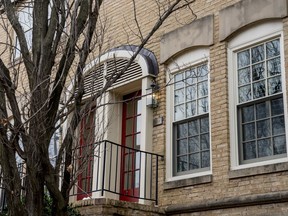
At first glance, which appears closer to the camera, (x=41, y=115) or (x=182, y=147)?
(x=41, y=115)

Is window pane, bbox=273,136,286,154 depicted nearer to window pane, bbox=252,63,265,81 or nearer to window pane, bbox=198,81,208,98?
window pane, bbox=252,63,265,81

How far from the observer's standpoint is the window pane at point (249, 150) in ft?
28.3

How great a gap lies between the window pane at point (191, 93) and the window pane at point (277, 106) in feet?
5.35

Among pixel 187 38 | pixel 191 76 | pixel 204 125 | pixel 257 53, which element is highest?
pixel 187 38

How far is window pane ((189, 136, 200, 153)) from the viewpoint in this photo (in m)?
9.49

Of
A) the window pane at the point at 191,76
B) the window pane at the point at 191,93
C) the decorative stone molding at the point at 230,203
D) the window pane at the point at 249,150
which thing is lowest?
the decorative stone molding at the point at 230,203

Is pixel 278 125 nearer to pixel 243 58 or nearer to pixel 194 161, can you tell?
pixel 243 58

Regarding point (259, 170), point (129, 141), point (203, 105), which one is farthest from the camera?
point (129, 141)

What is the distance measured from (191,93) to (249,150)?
168 cm

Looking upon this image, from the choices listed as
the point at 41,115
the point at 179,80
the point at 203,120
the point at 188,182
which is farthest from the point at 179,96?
the point at 41,115

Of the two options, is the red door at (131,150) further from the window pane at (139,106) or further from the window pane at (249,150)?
the window pane at (249,150)

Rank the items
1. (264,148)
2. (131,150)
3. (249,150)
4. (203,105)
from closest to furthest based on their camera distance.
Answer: (264,148), (249,150), (203,105), (131,150)

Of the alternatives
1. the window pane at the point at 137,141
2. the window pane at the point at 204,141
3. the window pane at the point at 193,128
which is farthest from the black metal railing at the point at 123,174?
the window pane at the point at 204,141

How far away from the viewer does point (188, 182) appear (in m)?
9.13
